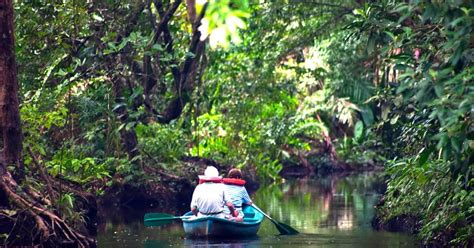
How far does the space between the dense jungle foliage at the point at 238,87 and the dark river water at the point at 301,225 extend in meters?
0.73

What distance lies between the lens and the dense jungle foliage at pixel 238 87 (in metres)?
8.94

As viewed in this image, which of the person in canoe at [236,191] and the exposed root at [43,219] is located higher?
the person in canoe at [236,191]

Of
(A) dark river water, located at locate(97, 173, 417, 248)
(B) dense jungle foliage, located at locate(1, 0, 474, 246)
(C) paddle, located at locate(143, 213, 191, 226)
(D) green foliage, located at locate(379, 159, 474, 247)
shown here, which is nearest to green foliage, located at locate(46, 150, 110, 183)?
(B) dense jungle foliage, located at locate(1, 0, 474, 246)

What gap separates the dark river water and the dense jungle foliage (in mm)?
729

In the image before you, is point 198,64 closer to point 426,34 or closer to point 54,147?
point 54,147

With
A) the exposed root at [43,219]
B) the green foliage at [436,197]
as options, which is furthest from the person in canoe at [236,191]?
the exposed root at [43,219]

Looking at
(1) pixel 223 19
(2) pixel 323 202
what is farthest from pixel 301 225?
(1) pixel 223 19

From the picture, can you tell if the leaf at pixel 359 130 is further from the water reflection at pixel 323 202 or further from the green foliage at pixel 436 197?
the green foliage at pixel 436 197

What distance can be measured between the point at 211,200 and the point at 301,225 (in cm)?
265

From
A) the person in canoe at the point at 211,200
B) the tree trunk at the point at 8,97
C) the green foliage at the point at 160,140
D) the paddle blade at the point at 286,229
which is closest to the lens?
the tree trunk at the point at 8,97

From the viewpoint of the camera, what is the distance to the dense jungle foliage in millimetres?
8938

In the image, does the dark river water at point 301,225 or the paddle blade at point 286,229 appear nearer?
the dark river water at point 301,225

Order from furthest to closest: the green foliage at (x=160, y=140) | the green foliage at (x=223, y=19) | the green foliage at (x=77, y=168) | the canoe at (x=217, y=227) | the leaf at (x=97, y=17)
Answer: the green foliage at (x=160, y=140), the leaf at (x=97, y=17), the canoe at (x=217, y=227), the green foliage at (x=77, y=168), the green foliage at (x=223, y=19)

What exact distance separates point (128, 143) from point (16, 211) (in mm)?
9190
